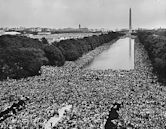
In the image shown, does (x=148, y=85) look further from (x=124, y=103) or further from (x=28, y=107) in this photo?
(x=28, y=107)

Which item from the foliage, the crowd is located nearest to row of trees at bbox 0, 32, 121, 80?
the foliage

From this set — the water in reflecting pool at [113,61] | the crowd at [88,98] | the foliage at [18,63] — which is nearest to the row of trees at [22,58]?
the foliage at [18,63]

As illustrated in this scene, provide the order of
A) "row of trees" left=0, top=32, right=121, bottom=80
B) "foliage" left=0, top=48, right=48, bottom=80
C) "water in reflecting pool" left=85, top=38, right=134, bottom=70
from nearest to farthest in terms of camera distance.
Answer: "foliage" left=0, top=48, right=48, bottom=80 < "row of trees" left=0, top=32, right=121, bottom=80 < "water in reflecting pool" left=85, top=38, right=134, bottom=70

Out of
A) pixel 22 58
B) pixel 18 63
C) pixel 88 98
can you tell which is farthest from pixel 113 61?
pixel 88 98

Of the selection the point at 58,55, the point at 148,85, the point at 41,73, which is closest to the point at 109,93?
the point at 148,85

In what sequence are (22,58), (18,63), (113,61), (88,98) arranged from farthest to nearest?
(113,61) → (22,58) → (18,63) → (88,98)

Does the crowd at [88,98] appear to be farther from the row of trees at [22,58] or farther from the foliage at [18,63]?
the row of trees at [22,58]

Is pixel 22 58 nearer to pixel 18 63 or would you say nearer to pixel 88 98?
pixel 18 63

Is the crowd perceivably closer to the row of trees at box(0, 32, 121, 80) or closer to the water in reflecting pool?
the row of trees at box(0, 32, 121, 80)
